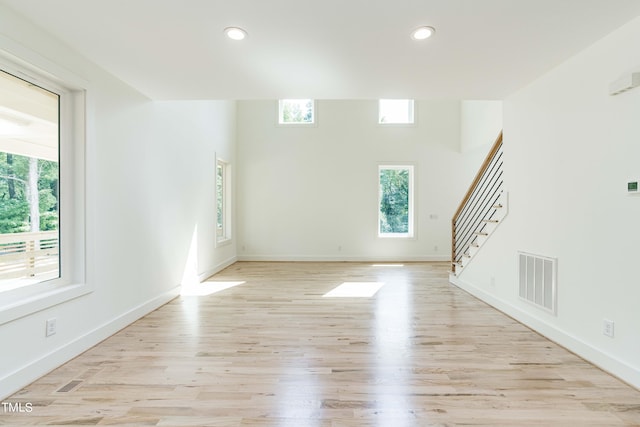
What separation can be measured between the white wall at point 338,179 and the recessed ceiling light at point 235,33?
515 cm

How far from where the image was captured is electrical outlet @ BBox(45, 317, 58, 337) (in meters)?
2.27

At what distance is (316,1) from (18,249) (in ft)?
8.75

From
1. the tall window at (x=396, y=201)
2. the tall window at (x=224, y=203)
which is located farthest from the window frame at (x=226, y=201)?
the tall window at (x=396, y=201)

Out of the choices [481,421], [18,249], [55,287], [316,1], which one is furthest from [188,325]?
[316,1]

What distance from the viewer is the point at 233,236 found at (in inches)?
280

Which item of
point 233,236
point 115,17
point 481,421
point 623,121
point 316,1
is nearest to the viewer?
point 481,421

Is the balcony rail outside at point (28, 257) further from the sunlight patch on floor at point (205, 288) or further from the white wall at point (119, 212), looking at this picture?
the sunlight patch on floor at point (205, 288)

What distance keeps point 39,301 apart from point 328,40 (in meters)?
2.80

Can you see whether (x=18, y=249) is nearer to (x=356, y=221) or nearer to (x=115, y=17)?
(x=115, y=17)

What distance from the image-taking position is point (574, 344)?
8.57 ft

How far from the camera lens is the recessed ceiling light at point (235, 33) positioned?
86.6 inches

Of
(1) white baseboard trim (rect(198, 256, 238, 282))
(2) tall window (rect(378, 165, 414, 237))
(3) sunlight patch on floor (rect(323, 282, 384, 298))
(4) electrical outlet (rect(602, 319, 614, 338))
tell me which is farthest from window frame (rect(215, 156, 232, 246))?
(4) electrical outlet (rect(602, 319, 614, 338))

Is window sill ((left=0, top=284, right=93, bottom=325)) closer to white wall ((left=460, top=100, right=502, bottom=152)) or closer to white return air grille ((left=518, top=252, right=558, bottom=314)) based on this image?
white return air grille ((left=518, top=252, right=558, bottom=314))

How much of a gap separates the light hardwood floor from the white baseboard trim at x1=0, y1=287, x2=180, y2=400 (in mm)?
62
